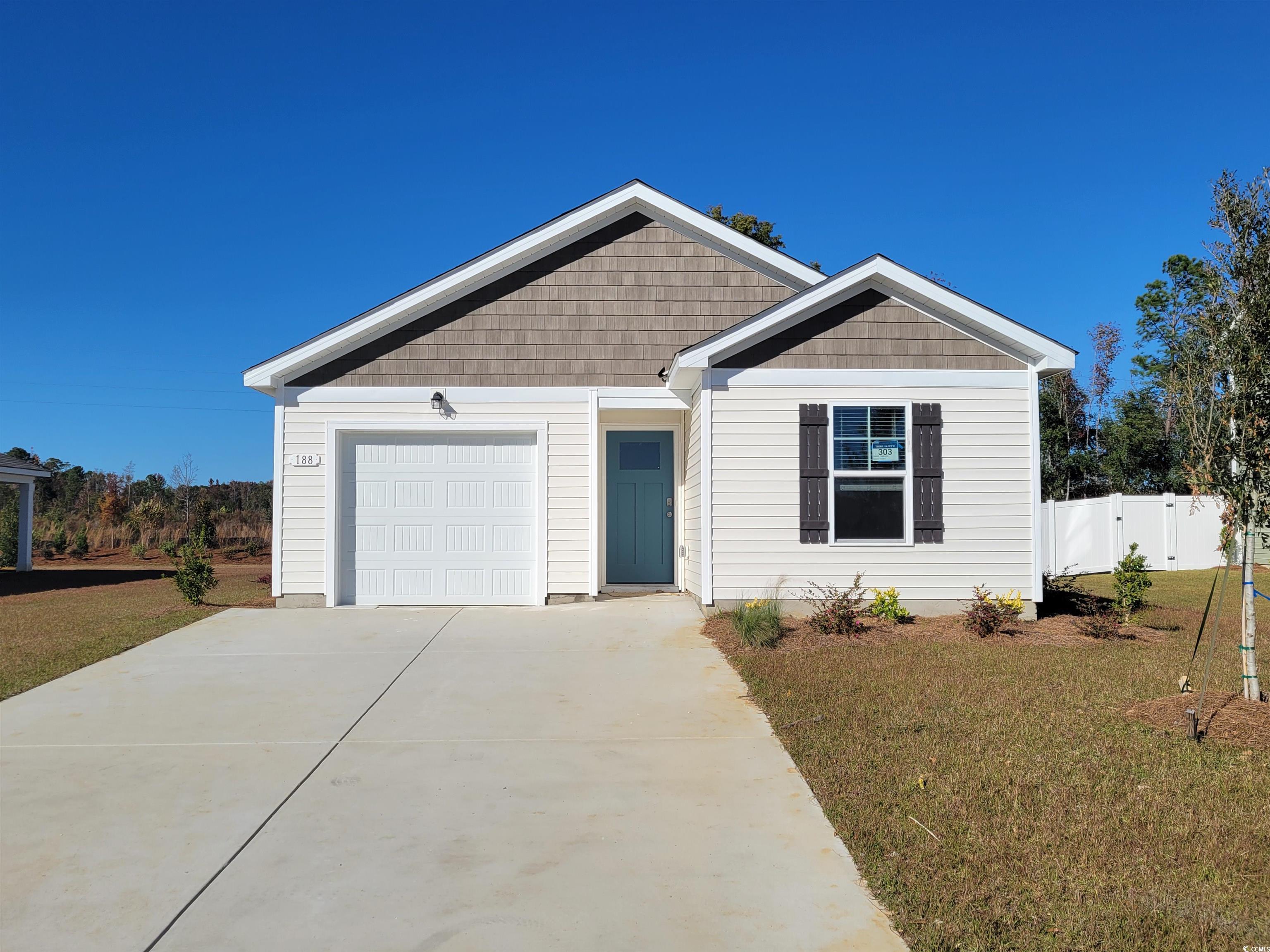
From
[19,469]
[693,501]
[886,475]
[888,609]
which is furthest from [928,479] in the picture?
[19,469]

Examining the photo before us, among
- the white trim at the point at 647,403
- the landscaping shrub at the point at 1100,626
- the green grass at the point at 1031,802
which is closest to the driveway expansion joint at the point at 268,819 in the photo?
the green grass at the point at 1031,802

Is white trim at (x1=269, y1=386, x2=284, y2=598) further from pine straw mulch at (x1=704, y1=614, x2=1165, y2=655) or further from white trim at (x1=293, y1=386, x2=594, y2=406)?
pine straw mulch at (x1=704, y1=614, x2=1165, y2=655)

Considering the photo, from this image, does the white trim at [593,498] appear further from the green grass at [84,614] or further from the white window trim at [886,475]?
the green grass at [84,614]

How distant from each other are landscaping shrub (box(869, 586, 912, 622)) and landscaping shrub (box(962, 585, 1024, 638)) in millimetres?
637

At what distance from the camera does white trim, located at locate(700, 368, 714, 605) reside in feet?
30.3

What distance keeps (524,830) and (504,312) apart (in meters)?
7.86

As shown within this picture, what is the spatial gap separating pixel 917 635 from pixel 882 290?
3919 mm

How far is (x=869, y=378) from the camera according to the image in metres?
9.38

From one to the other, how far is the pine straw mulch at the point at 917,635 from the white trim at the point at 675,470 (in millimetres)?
2490

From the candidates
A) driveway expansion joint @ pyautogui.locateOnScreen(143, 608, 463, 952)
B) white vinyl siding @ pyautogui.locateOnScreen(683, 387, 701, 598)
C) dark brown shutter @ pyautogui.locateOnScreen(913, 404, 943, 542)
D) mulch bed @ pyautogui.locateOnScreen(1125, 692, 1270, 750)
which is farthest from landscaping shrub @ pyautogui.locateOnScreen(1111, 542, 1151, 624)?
driveway expansion joint @ pyautogui.locateOnScreen(143, 608, 463, 952)

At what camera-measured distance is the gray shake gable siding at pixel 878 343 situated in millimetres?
9391

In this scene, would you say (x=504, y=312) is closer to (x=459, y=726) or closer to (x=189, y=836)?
(x=459, y=726)

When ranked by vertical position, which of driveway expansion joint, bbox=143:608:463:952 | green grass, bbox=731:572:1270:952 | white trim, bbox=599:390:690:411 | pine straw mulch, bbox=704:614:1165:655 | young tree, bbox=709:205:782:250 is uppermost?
young tree, bbox=709:205:782:250

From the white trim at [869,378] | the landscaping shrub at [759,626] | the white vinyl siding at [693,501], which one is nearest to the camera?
the landscaping shrub at [759,626]
